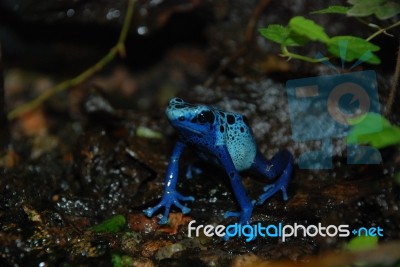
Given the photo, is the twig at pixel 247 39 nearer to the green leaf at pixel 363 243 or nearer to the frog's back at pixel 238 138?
the frog's back at pixel 238 138

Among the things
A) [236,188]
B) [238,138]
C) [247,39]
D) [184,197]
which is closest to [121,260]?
[184,197]

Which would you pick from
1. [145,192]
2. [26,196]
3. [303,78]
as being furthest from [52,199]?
[303,78]

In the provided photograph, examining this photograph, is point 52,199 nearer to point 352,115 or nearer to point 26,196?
point 26,196

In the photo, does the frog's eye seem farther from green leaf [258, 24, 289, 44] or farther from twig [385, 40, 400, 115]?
twig [385, 40, 400, 115]

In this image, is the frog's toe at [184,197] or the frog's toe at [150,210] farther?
the frog's toe at [184,197]

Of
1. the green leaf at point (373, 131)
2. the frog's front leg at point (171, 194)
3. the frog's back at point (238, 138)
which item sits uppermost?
the green leaf at point (373, 131)

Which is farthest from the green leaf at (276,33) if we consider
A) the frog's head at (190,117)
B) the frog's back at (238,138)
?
the frog's back at (238,138)

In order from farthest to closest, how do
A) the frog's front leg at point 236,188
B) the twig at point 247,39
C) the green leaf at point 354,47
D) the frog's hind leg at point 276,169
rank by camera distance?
the twig at point 247,39, the frog's hind leg at point 276,169, the frog's front leg at point 236,188, the green leaf at point 354,47
